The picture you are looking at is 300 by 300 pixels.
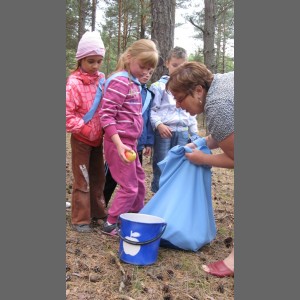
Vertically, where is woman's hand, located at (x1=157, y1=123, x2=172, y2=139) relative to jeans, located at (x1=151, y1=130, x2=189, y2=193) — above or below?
above

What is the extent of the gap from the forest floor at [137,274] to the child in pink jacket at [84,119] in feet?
0.62

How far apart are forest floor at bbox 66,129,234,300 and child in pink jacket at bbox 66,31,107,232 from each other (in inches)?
7.5

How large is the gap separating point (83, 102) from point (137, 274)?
43.9 inches

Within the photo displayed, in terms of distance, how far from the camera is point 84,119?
2.55 m

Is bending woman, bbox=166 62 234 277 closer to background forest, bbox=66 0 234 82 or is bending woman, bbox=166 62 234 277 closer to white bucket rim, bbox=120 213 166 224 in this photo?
white bucket rim, bbox=120 213 166 224

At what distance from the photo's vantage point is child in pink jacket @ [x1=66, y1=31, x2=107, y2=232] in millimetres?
2494

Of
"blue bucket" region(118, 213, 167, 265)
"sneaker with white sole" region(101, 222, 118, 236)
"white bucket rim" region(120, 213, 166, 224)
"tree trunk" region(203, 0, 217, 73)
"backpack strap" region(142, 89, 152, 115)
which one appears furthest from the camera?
"tree trunk" region(203, 0, 217, 73)

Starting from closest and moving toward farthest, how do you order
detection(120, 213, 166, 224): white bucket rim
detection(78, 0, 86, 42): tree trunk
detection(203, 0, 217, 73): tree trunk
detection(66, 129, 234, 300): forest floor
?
detection(66, 129, 234, 300): forest floor, detection(120, 213, 166, 224): white bucket rim, detection(78, 0, 86, 42): tree trunk, detection(203, 0, 217, 73): tree trunk

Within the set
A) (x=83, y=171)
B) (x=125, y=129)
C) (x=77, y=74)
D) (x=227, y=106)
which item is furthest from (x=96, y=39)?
(x=227, y=106)

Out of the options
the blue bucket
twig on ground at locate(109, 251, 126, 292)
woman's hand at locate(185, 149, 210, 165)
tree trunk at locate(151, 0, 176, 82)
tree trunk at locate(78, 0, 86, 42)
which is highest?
tree trunk at locate(78, 0, 86, 42)

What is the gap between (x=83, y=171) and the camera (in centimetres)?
264

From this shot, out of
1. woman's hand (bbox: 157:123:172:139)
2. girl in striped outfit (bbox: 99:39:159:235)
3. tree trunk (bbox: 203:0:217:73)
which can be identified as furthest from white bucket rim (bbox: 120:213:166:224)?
tree trunk (bbox: 203:0:217:73)

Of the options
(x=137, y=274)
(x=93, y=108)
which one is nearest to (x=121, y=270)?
(x=137, y=274)

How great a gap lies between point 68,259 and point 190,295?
693 millimetres
